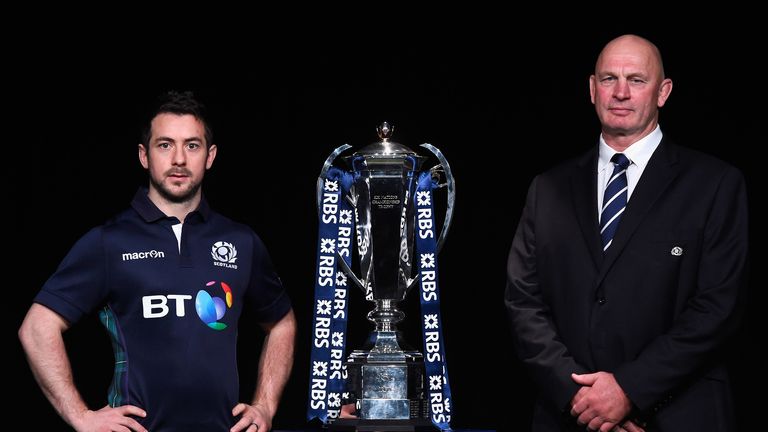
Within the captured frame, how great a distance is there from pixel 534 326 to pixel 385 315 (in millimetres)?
440

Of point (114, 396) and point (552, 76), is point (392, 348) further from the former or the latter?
point (552, 76)

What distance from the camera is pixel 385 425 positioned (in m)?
3.16

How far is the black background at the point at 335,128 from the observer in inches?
160

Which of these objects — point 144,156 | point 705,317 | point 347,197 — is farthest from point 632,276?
point 144,156

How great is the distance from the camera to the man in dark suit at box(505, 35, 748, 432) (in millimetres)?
2936

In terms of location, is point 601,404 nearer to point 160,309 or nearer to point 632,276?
point 632,276

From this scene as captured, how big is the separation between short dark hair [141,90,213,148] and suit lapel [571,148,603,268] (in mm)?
945

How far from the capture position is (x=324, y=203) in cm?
347

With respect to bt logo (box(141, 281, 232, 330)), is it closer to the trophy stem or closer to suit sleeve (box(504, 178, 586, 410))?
the trophy stem

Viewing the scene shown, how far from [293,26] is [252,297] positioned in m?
1.23

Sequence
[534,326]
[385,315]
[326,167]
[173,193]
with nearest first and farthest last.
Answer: [534,326] → [173,193] → [385,315] → [326,167]

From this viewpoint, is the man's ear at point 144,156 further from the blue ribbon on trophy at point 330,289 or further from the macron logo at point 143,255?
the blue ribbon on trophy at point 330,289

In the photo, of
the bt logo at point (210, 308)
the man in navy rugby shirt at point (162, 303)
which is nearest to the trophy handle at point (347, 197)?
the man in navy rugby shirt at point (162, 303)

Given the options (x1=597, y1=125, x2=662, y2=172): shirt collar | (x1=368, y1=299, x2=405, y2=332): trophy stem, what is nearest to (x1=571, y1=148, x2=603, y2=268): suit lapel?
(x1=597, y1=125, x2=662, y2=172): shirt collar
